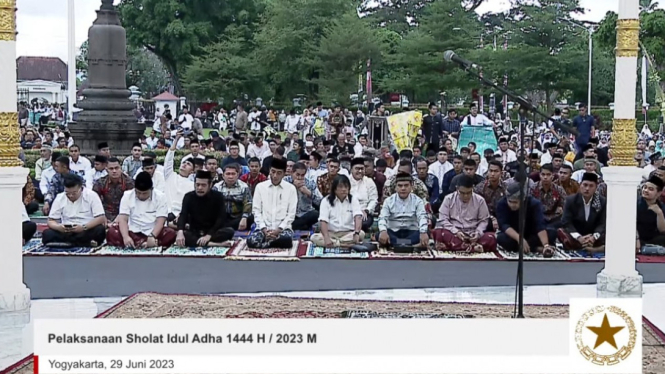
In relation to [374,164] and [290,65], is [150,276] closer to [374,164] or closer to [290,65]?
[374,164]

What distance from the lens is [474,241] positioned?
949 cm

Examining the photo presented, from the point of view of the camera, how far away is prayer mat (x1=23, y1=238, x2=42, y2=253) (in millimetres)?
Result: 9414

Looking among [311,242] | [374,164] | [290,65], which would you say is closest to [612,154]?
[311,242]

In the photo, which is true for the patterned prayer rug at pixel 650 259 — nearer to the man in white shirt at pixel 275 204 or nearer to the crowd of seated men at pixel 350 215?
the crowd of seated men at pixel 350 215

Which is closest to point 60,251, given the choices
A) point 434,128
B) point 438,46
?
point 434,128

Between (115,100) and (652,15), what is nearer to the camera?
(115,100)

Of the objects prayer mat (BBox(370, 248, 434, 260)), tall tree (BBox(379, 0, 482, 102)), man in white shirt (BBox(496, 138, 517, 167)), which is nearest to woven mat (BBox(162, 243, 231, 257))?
prayer mat (BBox(370, 248, 434, 260))

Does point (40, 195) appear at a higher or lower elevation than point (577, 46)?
lower

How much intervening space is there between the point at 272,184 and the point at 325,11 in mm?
25956

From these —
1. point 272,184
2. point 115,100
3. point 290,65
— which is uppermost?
point 290,65

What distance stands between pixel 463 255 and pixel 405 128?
316 inches

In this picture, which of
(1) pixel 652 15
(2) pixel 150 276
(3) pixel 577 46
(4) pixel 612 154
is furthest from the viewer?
(1) pixel 652 15

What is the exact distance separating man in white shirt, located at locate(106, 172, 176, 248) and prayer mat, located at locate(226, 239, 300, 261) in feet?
2.57

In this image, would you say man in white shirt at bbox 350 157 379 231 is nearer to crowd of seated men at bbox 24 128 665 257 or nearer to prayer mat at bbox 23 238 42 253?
crowd of seated men at bbox 24 128 665 257
